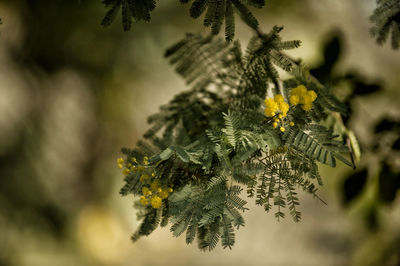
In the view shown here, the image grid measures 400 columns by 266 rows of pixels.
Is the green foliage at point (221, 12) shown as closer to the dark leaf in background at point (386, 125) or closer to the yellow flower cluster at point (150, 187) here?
the yellow flower cluster at point (150, 187)

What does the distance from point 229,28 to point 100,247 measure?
1.32 meters

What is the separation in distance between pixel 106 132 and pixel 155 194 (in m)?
1.08

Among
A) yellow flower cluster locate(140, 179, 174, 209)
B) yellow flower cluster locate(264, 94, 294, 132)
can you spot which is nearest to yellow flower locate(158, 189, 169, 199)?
yellow flower cluster locate(140, 179, 174, 209)

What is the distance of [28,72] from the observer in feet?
5.17

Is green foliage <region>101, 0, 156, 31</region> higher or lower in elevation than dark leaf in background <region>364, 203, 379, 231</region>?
lower

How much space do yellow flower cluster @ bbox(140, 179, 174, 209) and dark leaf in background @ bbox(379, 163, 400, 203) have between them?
0.72m

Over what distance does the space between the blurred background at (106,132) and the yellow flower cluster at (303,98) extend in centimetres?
94

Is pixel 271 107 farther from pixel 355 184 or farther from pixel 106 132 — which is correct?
pixel 106 132

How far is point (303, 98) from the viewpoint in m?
0.63

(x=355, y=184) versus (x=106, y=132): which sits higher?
(x=106, y=132)

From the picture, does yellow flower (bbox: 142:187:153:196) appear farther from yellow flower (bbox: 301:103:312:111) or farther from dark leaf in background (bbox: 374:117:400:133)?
dark leaf in background (bbox: 374:117:400:133)

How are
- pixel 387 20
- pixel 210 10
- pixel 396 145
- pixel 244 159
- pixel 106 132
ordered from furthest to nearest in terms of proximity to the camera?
1. pixel 106 132
2. pixel 396 145
3. pixel 387 20
4. pixel 210 10
5. pixel 244 159

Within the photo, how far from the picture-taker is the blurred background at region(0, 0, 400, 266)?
1.51 meters

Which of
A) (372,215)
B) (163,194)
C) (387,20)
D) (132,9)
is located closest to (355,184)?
(372,215)
